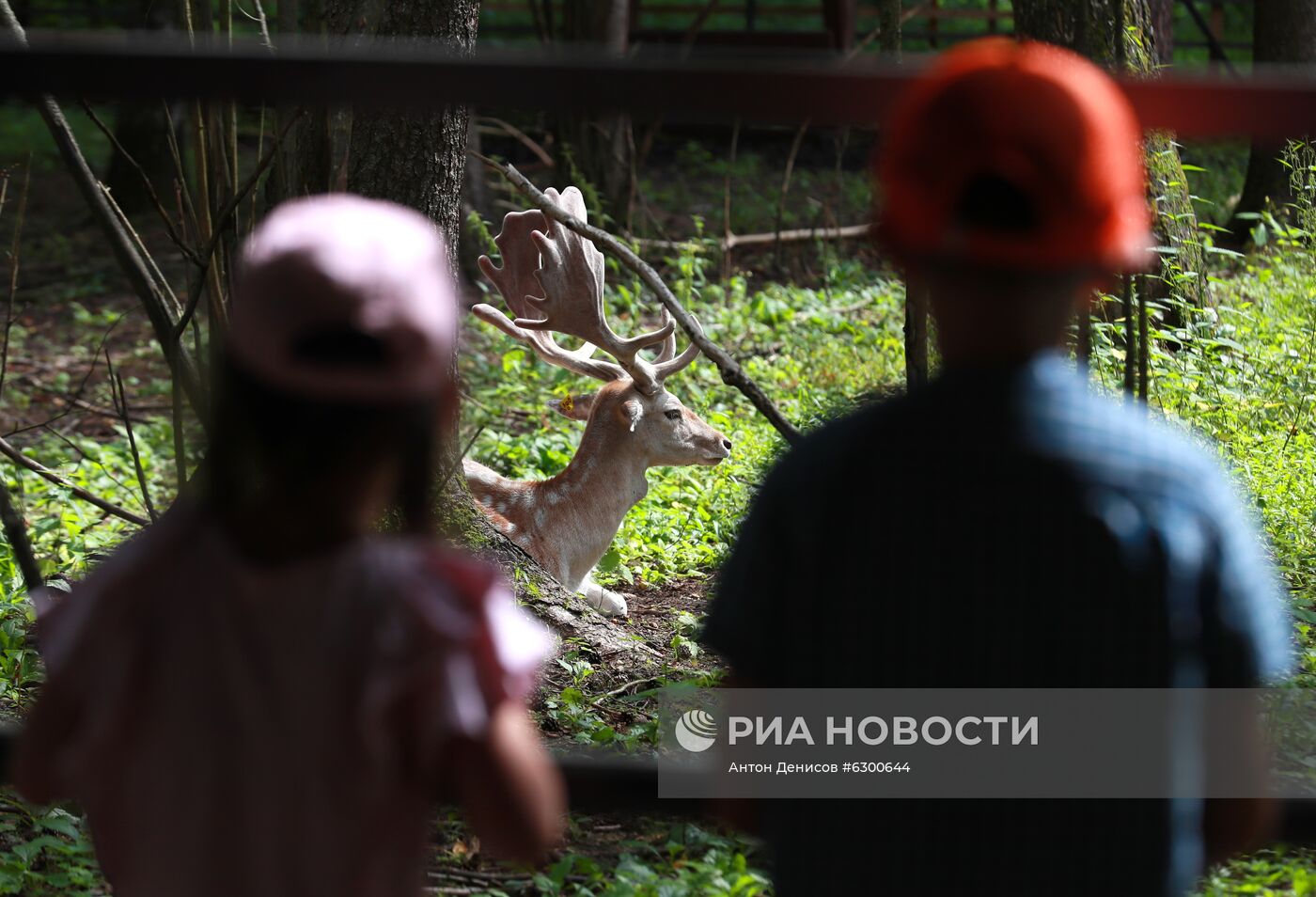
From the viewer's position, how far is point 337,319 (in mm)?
1254

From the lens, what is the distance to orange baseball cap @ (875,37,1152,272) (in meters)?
1.27

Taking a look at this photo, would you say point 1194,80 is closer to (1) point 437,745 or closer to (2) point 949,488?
(2) point 949,488

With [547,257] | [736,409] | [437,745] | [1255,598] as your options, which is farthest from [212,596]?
[736,409]

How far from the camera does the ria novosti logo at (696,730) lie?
3889 millimetres

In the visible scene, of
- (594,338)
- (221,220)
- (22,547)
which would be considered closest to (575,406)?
(594,338)

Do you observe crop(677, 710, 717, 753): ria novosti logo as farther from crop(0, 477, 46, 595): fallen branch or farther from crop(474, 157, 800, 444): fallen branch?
crop(0, 477, 46, 595): fallen branch

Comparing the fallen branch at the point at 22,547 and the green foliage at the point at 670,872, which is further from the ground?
the fallen branch at the point at 22,547

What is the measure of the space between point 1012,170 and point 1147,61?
5.44 m

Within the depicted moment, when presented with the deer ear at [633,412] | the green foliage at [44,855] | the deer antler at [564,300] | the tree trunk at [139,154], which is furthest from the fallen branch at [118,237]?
A: the tree trunk at [139,154]

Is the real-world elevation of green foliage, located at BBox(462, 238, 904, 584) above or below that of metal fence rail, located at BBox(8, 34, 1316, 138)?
below

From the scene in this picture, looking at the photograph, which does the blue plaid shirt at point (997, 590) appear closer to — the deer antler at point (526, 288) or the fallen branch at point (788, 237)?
the deer antler at point (526, 288)

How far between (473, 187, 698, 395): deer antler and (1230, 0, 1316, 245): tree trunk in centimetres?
635

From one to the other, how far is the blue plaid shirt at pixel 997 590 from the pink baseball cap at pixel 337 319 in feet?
1.33

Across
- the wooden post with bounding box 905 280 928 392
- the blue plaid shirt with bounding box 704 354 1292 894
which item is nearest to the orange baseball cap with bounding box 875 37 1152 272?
the blue plaid shirt with bounding box 704 354 1292 894
